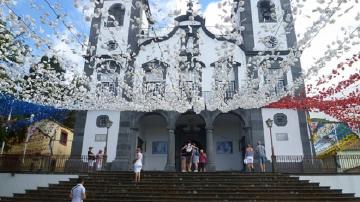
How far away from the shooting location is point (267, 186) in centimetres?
1291

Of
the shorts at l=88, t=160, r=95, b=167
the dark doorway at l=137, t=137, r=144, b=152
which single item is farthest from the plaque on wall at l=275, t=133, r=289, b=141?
the shorts at l=88, t=160, r=95, b=167

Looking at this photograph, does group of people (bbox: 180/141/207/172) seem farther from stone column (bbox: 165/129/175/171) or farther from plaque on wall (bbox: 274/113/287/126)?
plaque on wall (bbox: 274/113/287/126)

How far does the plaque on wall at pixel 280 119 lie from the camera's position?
62.6 feet

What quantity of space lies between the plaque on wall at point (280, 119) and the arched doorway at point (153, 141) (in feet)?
23.0

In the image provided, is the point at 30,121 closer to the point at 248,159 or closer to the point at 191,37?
the point at 191,37

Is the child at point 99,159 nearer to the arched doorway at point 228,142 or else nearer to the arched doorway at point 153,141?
the arched doorway at point 153,141

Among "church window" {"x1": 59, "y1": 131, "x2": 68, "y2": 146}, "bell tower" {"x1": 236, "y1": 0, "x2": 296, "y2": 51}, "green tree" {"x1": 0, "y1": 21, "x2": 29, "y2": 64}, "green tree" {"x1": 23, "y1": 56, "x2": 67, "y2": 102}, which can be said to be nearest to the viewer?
"green tree" {"x1": 0, "y1": 21, "x2": 29, "y2": 64}

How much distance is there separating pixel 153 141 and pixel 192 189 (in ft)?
32.1

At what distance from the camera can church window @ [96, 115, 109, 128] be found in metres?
19.9

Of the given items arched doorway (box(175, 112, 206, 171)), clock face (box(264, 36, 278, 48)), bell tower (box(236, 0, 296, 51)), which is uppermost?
bell tower (box(236, 0, 296, 51))

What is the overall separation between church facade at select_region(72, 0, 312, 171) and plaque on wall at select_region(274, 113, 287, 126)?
0.18 ft

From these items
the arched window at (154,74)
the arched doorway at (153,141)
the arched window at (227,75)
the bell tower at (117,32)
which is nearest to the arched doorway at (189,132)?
the arched doorway at (153,141)

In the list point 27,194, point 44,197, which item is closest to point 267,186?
point 44,197

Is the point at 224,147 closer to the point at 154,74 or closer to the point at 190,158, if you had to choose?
the point at 190,158
